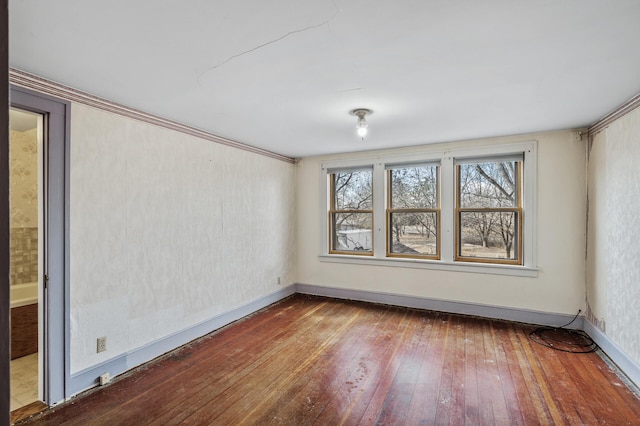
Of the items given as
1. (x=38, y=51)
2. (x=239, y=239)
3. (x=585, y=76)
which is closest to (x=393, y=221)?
(x=239, y=239)

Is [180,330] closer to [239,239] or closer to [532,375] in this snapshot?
[239,239]

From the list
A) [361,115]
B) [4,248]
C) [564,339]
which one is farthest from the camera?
[564,339]

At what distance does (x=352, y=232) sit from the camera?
5.46 metres

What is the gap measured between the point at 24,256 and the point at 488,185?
5.89 m

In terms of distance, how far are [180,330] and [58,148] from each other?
2.08m

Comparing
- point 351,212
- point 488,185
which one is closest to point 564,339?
point 488,185

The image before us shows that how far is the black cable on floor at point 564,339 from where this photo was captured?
345cm

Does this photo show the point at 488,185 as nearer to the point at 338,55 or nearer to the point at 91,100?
the point at 338,55

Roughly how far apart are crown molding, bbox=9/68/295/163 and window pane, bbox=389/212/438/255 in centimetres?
275

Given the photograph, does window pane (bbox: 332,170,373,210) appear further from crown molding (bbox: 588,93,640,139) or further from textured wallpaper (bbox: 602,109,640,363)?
textured wallpaper (bbox: 602,109,640,363)

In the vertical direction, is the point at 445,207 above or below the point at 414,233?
above

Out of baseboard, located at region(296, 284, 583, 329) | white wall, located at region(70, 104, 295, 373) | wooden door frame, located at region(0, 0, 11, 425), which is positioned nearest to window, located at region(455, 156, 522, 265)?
baseboard, located at region(296, 284, 583, 329)

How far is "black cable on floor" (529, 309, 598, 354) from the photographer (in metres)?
3.45

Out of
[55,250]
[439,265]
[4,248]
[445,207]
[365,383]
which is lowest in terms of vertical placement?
[365,383]
